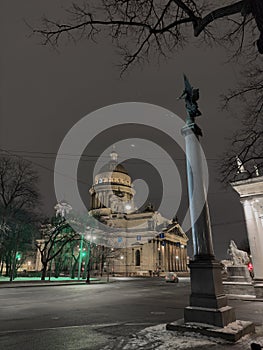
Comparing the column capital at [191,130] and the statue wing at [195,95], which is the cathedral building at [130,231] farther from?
the statue wing at [195,95]

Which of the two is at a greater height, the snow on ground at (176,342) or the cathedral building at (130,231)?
the cathedral building at (130,231)

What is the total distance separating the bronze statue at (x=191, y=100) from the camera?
28.6 ft

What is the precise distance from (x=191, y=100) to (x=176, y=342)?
22.2ft

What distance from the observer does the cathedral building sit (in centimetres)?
8294

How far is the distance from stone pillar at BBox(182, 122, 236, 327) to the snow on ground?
59cm

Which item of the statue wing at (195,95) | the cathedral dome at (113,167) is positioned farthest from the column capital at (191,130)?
the cathedral dome at (113,167)

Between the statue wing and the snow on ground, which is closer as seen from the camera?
the snow on ground

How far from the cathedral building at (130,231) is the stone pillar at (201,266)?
61.6m

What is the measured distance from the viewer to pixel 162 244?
90.2 meters

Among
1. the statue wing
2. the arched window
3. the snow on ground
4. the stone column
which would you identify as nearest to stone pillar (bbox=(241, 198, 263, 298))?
the stone column

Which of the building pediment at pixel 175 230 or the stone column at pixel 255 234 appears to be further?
the building pediment at pixel 175 230

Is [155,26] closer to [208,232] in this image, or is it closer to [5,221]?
[208,232]

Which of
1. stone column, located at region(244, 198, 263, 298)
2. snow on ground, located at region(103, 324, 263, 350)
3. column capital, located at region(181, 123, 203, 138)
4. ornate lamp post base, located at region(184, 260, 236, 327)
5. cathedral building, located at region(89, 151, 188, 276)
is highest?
cathedral building, located at region(89, 151, 188, 276)

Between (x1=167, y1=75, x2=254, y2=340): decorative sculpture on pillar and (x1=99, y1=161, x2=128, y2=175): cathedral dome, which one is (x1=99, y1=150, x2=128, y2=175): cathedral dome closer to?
(x1=99, y1=161, x2=128, y2=175): cathedral dome
